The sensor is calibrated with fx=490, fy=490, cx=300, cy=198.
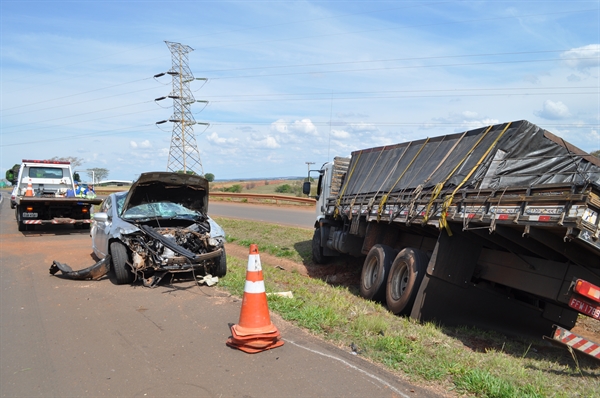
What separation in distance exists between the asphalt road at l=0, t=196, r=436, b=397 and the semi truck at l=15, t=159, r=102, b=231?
886 centimetres

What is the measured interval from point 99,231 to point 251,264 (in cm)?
561

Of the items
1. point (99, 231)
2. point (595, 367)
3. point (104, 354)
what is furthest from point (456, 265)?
point (99, 231)

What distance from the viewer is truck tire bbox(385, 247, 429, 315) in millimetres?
7281

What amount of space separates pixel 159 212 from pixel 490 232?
236 inches

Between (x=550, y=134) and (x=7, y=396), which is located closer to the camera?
(x=7, y=396)

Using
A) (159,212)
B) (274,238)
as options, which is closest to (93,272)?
(159,212)

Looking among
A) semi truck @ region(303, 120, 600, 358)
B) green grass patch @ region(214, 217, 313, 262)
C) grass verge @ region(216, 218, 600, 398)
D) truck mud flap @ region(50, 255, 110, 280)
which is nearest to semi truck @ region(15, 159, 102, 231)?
green grass patch @ region(214, 217, 313, 262)

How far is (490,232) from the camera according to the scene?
584 centimetres

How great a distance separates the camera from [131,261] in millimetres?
8258

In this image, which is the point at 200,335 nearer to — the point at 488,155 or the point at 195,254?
the point at 195,254

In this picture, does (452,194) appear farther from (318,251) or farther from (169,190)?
(318,251)

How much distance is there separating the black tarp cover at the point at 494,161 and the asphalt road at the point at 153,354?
125 inches

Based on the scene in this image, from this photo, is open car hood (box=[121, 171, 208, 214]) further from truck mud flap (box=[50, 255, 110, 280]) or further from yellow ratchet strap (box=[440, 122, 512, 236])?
yellow ratchet strap (box=[440, 122, 512, 236])

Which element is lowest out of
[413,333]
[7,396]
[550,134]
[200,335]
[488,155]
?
[7,396]
